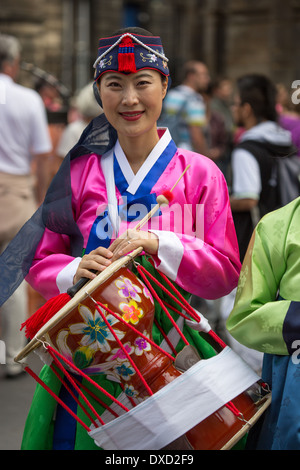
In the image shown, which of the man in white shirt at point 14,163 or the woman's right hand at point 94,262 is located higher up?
the woman's right hand at point 94,262

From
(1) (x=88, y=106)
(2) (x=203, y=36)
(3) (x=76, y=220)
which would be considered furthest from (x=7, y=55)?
(2) (x=203, y=36)

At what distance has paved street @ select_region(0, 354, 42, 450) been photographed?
4344 millimetres

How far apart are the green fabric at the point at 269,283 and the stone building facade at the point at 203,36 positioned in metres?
18.5

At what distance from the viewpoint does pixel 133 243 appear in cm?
234

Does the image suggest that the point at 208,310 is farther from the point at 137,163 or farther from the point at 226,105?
the point at 226,105

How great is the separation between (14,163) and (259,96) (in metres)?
1.59

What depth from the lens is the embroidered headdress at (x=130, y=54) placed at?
2.51 metres

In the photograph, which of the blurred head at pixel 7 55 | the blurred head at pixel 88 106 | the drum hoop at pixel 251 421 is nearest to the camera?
the drum hoop at pixel 251 421

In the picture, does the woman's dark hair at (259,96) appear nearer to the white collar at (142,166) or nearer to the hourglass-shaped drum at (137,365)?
the white collar at (142,166)

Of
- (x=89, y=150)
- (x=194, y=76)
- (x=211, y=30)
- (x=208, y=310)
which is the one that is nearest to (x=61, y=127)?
(x=194, y=76)

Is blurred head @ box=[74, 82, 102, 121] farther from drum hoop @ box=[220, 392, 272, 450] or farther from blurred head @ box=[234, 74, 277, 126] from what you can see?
drum hoop @ box=[220, 392, 272, 450]

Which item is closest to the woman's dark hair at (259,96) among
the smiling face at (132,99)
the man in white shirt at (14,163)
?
the man in white shirt at (14,163)

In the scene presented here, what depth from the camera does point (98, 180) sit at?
2.65m

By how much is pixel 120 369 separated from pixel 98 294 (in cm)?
22
